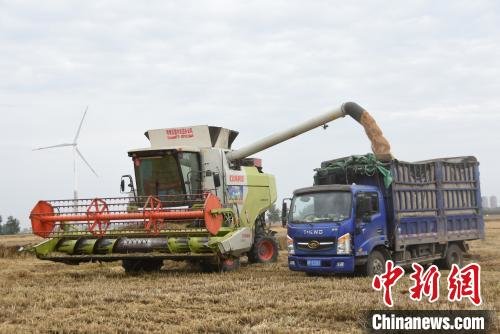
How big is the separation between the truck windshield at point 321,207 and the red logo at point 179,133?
4176 millimetres

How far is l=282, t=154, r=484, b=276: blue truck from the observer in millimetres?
12172

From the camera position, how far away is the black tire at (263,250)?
1582cm

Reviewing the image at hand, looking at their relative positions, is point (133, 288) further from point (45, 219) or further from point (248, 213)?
point (248, 213)

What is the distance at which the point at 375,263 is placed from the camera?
1258cm

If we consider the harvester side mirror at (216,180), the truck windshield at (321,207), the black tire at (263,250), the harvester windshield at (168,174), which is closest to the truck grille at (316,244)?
the truck windshield at (321,207)

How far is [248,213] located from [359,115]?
3.97m

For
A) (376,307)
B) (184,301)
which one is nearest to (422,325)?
(376,307)

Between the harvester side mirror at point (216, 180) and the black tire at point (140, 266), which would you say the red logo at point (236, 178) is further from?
the black tire at point (140, 266)

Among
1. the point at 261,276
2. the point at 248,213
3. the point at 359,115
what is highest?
the point at 359,115

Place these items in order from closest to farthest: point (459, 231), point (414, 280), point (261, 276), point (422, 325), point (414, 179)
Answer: point (422, 325), point (414, 280), point (261, 276), point (414, 179), point (459, 231)

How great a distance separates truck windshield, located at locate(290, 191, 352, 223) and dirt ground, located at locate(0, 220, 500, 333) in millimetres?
1193

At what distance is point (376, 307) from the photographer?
8023mm

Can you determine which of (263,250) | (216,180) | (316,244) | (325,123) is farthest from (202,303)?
(325,123)

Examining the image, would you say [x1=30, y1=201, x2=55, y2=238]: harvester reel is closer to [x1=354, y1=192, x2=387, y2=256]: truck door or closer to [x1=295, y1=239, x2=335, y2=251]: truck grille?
[x1=295, y1=239, x2=335, y2=251]: truck grille
